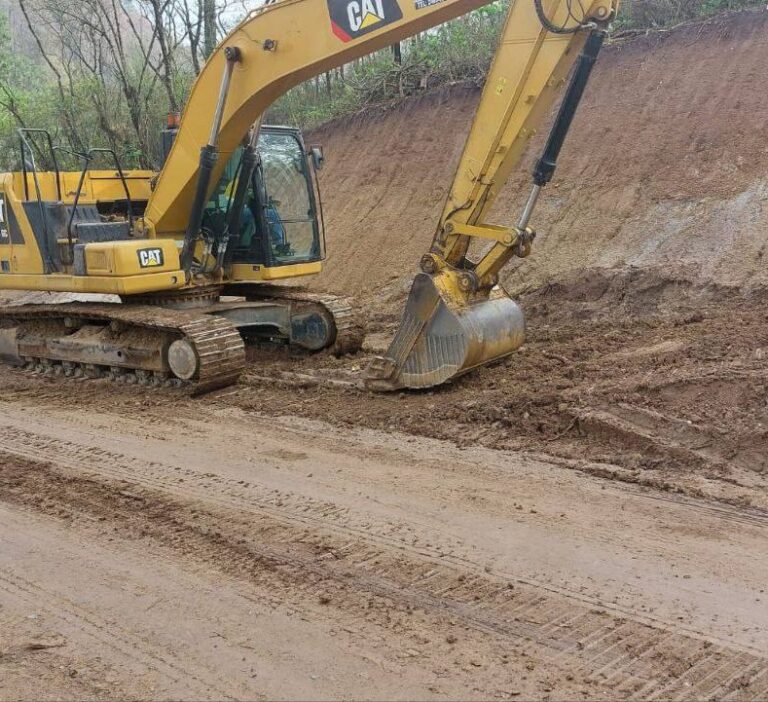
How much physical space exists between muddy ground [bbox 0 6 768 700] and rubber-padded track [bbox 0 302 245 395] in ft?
0.67

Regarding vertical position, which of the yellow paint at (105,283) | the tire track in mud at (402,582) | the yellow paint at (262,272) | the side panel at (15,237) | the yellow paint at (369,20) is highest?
the yellow paint at (369,20)

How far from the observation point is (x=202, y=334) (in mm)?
6992

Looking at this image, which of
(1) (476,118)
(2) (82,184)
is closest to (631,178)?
(1) (476,118)

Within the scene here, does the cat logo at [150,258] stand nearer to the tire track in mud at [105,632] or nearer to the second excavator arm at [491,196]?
the second excavator arm at [491,196]

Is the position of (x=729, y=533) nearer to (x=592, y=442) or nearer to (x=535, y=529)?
(x=535, y=529)

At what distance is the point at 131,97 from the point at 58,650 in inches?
647

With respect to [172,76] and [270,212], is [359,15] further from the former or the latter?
[172,76]

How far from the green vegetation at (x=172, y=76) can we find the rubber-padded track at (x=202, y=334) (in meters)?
3.80

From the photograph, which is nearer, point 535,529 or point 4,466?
point 535,529

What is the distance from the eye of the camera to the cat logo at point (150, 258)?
7.35 m

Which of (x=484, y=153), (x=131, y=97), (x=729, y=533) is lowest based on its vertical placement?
(x=729, y=533)

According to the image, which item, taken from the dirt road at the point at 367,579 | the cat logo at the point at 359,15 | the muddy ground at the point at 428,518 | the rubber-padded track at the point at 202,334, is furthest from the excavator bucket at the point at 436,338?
the cat logo at the point at 359,15

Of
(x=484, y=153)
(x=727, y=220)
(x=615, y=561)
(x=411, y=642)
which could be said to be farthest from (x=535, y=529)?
(x=727, y=220)

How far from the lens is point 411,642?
3.15 metres
